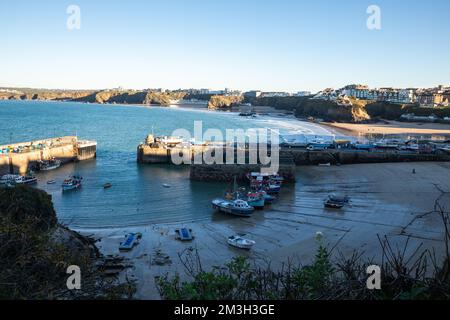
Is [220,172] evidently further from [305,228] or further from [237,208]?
[305,228]

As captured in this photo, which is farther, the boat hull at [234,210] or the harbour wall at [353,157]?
the harbour wall at [353,157]

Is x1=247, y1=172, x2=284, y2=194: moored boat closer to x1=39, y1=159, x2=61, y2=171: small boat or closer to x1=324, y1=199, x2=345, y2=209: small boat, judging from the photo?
x1=324, y1=199, x2=345, y2=209: small boat

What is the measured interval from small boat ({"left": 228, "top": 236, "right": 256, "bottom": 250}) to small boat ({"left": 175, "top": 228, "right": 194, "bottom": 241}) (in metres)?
1.72

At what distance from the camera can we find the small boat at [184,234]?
16219 mm

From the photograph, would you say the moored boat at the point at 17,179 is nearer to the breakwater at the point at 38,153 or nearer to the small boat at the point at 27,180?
the small boat at the point at 27,180

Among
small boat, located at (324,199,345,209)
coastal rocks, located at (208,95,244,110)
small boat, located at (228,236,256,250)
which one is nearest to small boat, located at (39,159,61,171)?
small boat, located at (228,236,256,250)

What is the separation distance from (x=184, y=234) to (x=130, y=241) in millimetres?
2154

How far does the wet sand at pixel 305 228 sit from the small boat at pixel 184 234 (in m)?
0.24

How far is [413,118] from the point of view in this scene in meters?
69.8

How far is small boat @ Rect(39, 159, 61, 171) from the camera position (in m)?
32.2

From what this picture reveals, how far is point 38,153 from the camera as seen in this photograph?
109ft

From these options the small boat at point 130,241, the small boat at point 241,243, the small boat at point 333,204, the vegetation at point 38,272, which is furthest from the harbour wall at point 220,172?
the vegetation at point 38,272

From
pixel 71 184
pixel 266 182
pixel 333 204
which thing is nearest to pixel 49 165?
pixel 71 184
